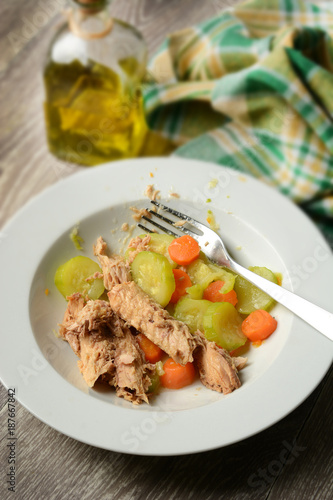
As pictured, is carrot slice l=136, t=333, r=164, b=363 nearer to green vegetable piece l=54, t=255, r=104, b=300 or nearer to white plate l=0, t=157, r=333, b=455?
white plate l=0, t=157, r=333, b=455

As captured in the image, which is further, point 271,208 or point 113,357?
point 271,208

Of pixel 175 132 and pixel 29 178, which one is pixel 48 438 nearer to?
pixel 29 178

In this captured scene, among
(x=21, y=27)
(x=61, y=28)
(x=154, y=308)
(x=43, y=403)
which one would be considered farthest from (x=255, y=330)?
(x=21, y=27)

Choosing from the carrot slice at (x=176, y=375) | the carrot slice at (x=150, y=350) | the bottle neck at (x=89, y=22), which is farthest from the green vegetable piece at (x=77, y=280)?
the bottle neck at (x=89, y=22)

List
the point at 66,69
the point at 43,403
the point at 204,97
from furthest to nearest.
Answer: the point at 204,97, the point at 66,69, the point at 43,403

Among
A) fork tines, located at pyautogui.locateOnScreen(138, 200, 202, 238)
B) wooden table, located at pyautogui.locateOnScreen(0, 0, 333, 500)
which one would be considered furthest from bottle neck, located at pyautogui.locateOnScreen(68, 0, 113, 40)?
wooden table, located at pyautogui.locateOnScreen(0, 0, 333, 500)

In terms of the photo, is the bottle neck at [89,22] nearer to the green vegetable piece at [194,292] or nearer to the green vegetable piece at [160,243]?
the green vegetable piece at [160,243]

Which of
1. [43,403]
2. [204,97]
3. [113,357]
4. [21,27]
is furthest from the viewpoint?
[21,27]
